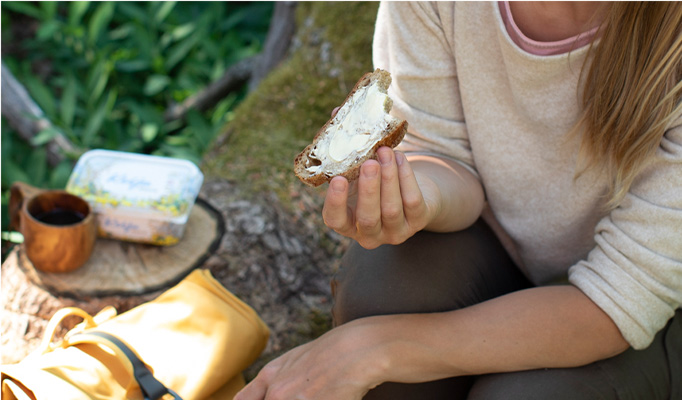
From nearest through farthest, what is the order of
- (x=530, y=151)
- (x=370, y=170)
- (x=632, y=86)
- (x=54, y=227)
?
(x=370, y=170)
(x=632, y=86)
(x=530, y=151)
(x=54, y=227)

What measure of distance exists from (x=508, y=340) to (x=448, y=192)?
30cm

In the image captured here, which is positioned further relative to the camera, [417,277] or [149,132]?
[149,132]

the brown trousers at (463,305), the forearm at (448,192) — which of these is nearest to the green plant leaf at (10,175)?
the brown trousers at (463,305)

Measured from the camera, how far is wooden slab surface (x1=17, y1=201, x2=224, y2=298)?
5.56 ft

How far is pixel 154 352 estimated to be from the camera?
4.58ft

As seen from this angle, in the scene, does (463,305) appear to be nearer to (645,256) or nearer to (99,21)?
(645,256)

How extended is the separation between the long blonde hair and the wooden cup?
49.0 inches

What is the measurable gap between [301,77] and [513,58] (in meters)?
1.19

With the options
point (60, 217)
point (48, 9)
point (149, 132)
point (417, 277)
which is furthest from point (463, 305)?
point (48, 9)

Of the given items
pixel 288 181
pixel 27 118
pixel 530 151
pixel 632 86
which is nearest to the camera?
pixel 632 86

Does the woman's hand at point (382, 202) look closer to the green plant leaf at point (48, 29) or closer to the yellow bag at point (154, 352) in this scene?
the yellow bag at point (154, 352)

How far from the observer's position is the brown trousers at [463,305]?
117 cm

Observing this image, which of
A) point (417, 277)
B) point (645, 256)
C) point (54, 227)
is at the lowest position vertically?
point (54, 227)

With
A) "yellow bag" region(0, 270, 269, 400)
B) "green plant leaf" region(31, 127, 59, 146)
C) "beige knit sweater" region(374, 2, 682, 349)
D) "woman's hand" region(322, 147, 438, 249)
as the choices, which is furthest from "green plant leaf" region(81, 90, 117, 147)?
"woman's hand" region(322, 147, 438, 249)
